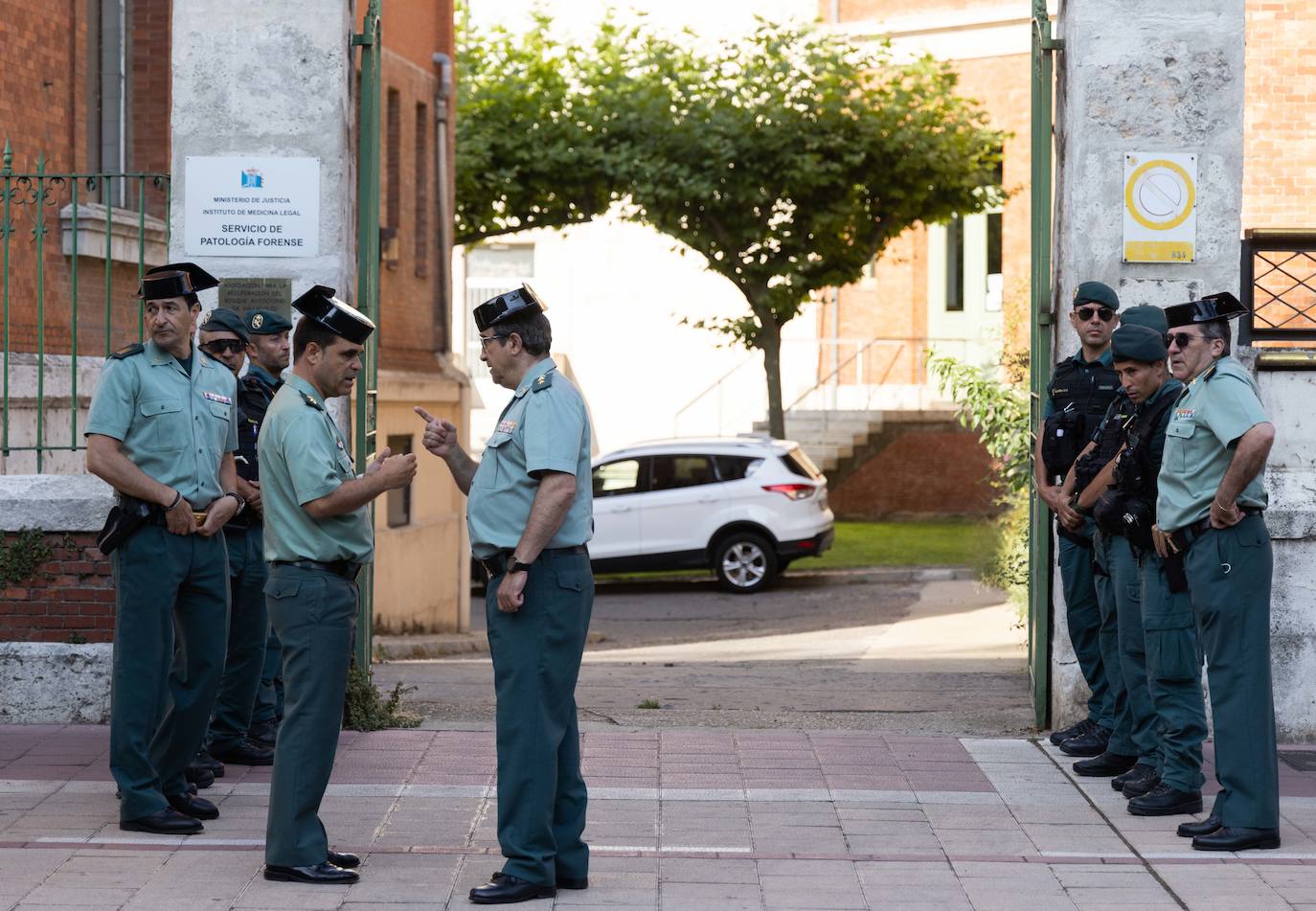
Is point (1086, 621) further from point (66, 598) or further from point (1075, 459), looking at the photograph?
point (66, 598)

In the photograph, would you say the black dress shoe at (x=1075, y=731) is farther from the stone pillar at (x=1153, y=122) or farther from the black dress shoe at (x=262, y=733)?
the black dress shoe at (x=262, y=733)

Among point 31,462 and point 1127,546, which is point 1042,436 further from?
point 31,462

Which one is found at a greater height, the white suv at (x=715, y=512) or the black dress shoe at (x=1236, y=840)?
the white suv at (x=715, y=512)

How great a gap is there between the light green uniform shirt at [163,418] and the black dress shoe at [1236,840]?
3.84 metres

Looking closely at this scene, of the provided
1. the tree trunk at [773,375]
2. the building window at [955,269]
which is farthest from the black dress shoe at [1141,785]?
the building window at [955,269]

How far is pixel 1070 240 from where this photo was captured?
8.02 metres

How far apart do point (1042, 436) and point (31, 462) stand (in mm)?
5783

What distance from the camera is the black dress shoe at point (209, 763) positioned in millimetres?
7012

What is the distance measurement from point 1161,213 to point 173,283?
448cm

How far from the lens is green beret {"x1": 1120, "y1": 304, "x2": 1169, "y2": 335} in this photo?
685 centimetres

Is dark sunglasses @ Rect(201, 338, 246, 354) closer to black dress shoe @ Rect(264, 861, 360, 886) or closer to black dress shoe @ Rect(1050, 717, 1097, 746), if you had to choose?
black dress shoe @ Rect(264, 861, 360, 886)

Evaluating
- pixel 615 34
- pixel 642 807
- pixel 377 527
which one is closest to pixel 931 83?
pixel 615 34

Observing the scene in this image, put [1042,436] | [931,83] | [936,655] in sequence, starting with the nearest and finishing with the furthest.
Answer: [1042,436]
[936,655]
[931,83]

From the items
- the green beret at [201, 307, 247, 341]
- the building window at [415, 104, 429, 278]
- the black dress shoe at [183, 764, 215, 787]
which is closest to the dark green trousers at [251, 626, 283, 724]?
the black dress shoe at [183, 764, 215, 787]
